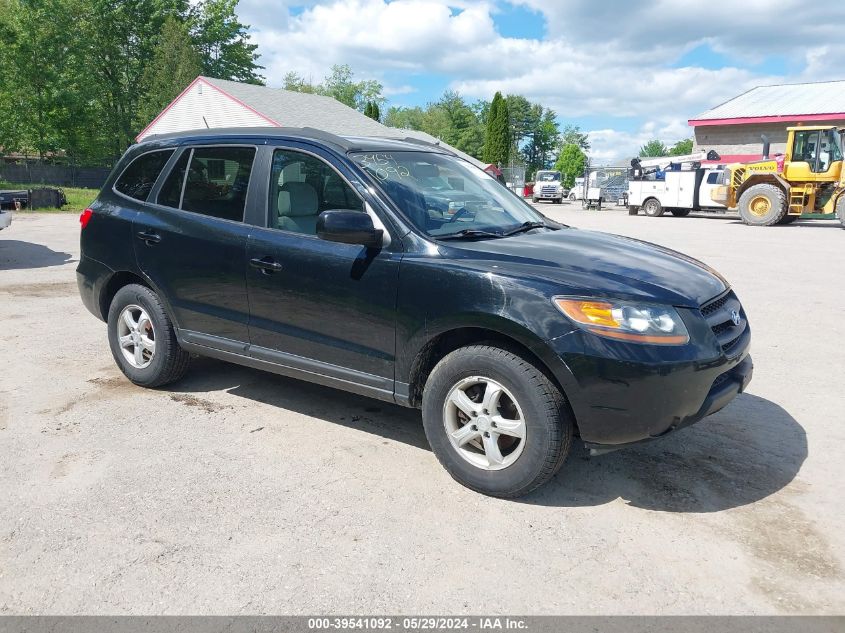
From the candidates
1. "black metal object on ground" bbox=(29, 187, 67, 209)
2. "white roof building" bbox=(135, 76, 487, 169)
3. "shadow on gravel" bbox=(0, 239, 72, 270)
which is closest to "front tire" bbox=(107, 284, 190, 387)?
"shadow on gravel" bbox=(0, 239, 72, 270)

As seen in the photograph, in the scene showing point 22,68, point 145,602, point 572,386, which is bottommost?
point 145,602

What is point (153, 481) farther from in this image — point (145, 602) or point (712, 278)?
point (712, 278)

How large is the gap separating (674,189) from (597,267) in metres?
28.5

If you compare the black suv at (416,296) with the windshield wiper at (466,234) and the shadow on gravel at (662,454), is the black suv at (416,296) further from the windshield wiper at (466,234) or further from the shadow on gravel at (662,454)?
the shadow on gravel at (662,454)

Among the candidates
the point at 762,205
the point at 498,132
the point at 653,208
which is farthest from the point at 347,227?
the point at 498,132

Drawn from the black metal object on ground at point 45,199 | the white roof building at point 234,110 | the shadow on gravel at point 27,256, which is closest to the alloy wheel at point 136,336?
the shadow on gravel at point 27,256

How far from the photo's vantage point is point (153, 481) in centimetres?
346

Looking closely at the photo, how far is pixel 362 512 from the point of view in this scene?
10.5ft

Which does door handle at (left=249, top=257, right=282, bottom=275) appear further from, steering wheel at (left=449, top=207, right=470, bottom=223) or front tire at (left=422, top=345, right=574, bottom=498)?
front tire at (left=422, top=345, right=574, bottom=498)

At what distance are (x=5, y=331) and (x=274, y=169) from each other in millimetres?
4153

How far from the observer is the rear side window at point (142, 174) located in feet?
15.7

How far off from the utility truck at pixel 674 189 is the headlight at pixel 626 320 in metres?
25.8
